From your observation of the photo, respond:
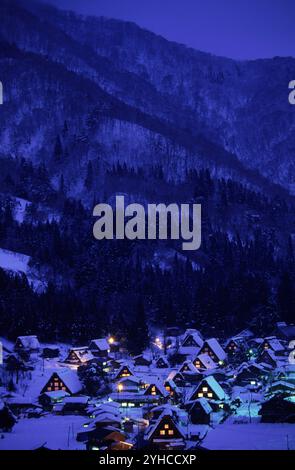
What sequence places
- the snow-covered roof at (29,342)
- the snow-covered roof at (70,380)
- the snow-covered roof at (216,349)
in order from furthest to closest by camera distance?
the snow-covered roof at (29,342), the snow-covered roof at (216,349), the snow-covered roof at (70,380)

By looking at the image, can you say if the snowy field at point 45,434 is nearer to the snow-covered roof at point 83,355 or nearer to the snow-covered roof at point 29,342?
the snow-covered roof at point 83,355

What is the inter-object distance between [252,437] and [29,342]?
49.8 metres

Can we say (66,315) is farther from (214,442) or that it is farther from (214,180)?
(214,180)

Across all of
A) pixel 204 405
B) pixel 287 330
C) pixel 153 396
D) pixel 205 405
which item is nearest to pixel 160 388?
pixel 153 396

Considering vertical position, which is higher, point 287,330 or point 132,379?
point 287,330

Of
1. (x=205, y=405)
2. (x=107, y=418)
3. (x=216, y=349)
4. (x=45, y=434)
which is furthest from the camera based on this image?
(x=216, y=349)

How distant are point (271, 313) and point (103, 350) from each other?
31.5 meters

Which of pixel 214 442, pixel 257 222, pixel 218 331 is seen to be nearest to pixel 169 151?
pixel 257 222

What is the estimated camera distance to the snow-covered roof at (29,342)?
244 feet

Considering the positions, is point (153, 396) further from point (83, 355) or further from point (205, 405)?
point (83, 355)

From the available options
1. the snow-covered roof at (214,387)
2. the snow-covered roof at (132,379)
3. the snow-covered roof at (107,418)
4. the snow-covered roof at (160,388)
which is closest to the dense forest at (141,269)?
the snow-covered roof at (132,379)

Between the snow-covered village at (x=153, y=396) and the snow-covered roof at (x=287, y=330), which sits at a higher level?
the snow-covered roof at (x=287, y=330)

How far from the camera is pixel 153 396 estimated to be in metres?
53.1

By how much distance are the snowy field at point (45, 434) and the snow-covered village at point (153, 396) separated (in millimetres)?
88
